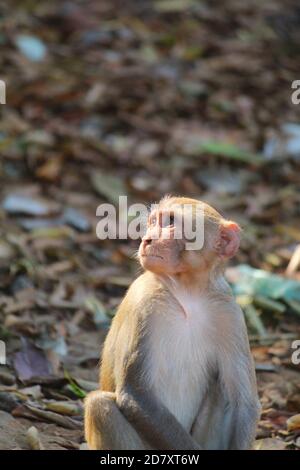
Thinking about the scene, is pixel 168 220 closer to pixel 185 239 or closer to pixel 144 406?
pixel 185 239

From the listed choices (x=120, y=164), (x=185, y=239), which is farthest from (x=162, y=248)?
(x=120, y=164)

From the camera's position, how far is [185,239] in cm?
541

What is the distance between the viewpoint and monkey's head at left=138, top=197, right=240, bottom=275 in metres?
5.35

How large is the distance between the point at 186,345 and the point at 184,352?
0.12 ft

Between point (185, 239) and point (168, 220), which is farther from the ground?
point (168, 220)

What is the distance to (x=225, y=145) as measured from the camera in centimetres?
1119

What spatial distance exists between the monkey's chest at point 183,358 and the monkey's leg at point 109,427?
264 mm

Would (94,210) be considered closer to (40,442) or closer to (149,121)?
(149,121)

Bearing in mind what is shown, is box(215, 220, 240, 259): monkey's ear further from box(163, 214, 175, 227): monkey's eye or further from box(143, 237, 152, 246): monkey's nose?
box(143, 237, 152, 246): monkey's nose

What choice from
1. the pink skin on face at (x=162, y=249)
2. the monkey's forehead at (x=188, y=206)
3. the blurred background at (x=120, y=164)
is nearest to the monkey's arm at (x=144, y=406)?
the pink skin on face at (x=162, y=249)

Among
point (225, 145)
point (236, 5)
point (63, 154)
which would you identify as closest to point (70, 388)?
point (63, 154)

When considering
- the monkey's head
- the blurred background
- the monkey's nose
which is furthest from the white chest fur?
the blurred background

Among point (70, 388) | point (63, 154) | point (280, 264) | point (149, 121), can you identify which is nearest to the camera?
point (70, 388)
